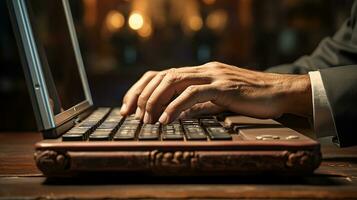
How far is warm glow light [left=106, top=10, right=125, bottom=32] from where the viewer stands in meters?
3.17

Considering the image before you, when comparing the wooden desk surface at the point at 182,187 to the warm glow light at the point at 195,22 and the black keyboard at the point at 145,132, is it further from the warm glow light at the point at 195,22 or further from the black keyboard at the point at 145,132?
the warm glow light at the point at 195,22

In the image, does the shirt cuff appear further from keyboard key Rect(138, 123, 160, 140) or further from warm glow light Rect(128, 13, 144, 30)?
warm glow light Rect(128, 13, 144, 30)

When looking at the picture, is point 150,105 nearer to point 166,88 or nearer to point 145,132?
point 166,88

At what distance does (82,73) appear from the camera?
1.26 metres

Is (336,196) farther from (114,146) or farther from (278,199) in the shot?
(114,146)

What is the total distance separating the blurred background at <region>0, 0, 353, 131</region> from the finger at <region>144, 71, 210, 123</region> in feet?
6.61

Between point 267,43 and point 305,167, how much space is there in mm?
2499

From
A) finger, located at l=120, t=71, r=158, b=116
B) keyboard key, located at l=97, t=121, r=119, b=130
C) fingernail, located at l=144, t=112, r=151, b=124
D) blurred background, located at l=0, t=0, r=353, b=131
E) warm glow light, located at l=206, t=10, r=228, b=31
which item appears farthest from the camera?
warm glow light, located at l=206, t=10, r=228, b=31

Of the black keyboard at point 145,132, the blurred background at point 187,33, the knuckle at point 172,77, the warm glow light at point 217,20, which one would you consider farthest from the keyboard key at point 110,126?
the warm glow light at point 217,20

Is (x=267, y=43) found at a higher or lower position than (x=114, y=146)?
lower

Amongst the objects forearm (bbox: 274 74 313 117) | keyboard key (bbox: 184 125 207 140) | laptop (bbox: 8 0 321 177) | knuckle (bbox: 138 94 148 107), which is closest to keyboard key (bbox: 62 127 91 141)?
laptop (bbox: 8 0 321 177)

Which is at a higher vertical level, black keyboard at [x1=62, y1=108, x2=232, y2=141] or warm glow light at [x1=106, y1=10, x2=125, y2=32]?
warm glow light at [x1=106, y1=10, x2=125, y2=32]

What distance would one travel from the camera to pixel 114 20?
3191 millimetres

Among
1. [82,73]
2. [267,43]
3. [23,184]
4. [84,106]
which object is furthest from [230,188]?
[267,43]
